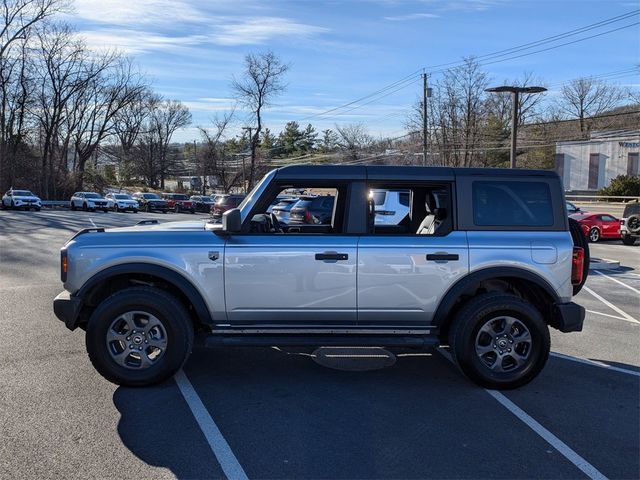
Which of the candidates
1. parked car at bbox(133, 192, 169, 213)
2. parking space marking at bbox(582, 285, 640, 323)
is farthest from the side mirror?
parked car at bbox(133, 192, 169, 213)

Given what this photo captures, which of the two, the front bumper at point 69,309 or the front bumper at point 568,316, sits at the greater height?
the front bumper at point 69,309

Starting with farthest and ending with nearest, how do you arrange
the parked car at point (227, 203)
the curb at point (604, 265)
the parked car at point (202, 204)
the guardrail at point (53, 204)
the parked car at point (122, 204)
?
1. the guardrail at point (53, 204)
2. the parked car at point (202, 204)
3. the parked car at point (122, 204)
4. the parked car at point (227, 203)
5. the curb at point (604, 265)

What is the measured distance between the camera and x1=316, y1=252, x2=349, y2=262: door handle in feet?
15.8

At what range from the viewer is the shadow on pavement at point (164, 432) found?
11.5ft

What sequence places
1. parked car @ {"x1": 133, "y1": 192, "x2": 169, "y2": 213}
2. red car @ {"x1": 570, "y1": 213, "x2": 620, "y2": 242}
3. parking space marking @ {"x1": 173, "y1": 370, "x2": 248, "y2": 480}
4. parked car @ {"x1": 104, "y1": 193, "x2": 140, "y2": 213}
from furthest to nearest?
1. parked car @ {"x1": 133, "y1": 192, "x2": 169, "y2": 213}
2. parked car @ {"x1": 104, "y1": 193, "x2": 140, "y2": 213}
3. red car @ {"x1": 570, "y1": 213, "x2": 620, "y2": 242}
4. parking space marking @ {"x1": 173, "y1": 370, "x2": 248, "y2": 480}

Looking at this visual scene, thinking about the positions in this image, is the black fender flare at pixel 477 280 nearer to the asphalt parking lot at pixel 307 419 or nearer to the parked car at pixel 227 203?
the asphalt parking lot at pixel 307 419

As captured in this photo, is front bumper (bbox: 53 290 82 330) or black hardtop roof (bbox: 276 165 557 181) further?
black hardtop roof (bbox: 276 165 557 181)

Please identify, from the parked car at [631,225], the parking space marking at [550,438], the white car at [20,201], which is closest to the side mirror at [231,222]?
the parking space marking at [550,438]

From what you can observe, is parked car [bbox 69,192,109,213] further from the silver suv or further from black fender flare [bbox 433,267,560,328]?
black fender flare [bbox 433,267,560,328]

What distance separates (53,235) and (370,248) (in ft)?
57.2

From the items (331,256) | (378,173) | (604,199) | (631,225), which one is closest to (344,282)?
(331,256)

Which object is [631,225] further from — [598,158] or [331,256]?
[598,158]

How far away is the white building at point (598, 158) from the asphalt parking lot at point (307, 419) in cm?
5045

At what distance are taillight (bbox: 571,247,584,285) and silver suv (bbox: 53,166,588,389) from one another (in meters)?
0.02
